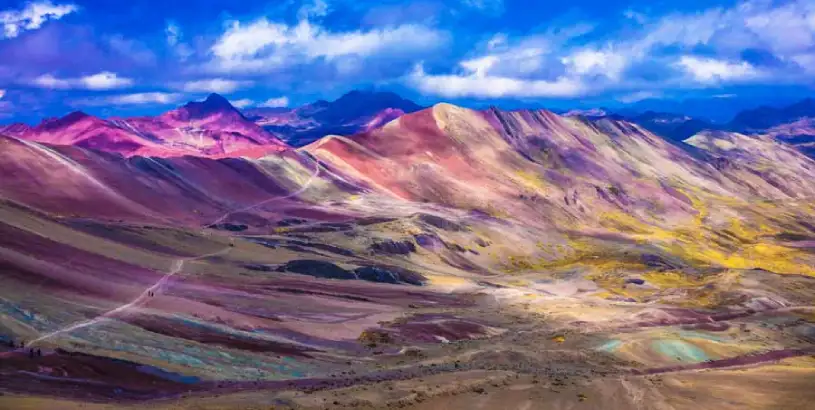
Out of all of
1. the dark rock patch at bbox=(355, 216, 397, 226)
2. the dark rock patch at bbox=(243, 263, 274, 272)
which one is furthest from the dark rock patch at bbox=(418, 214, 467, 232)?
the dark rock patch at bbox=(243, 263, 274, 272)

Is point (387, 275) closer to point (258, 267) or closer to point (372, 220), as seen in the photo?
point (258, 267)

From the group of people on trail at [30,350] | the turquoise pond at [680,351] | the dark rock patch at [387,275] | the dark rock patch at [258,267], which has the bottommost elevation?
the turquoise pond at [680,351]

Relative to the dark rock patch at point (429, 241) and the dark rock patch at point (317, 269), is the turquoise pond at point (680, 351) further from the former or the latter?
the dark rock patch at point (429, 241)

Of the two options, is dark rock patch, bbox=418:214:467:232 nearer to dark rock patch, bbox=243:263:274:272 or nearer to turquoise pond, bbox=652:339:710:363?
dark rock patch, bbox=243:263:274:272

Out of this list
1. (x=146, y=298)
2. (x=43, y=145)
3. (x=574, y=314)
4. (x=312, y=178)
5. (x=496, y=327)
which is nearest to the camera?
(x=146, y=298)

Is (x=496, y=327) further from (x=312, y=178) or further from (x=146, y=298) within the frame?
(x=312, y=178)

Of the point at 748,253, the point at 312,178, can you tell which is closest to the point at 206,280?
the point at 312,178

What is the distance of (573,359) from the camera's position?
6638cm

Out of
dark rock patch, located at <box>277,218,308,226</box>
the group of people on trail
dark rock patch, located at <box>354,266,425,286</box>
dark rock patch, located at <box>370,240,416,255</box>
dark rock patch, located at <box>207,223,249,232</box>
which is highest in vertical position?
dark rock patch, located at <box>277,218,308,226</box>

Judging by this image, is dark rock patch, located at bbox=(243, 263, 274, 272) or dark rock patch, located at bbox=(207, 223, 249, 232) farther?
dark rock patch, located at bbox=(207, 223, 249, 232)

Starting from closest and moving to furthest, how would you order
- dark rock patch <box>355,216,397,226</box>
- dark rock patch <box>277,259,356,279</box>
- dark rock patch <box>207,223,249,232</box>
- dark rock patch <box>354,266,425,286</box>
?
dark rock patch <box>277,259,356,279</box> < dark rock patch <box>354,266,425,286</box> < dark rock patch <box>207,223,249,232</box> < dark rock patch <box>355,216,397,226</box>

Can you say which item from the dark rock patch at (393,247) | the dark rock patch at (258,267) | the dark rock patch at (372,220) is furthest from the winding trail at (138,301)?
the dark rock patch at (372,220)

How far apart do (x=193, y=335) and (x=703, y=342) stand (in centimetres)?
4991

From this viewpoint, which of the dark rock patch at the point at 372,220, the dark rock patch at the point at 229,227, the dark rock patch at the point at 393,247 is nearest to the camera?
the dark rock patch at the point at 393,247
